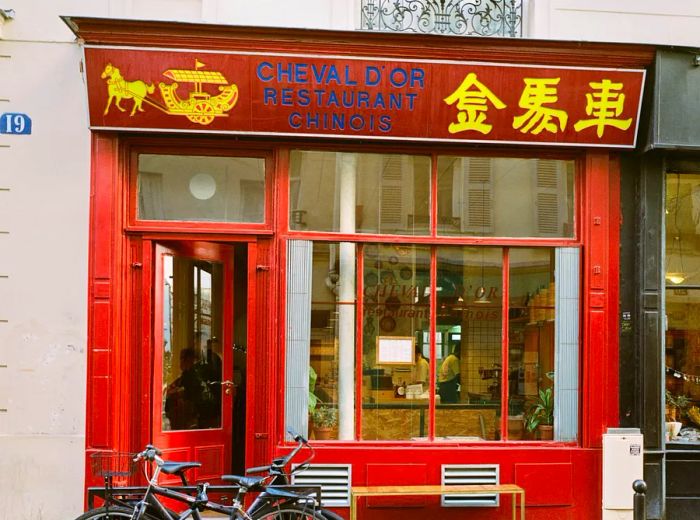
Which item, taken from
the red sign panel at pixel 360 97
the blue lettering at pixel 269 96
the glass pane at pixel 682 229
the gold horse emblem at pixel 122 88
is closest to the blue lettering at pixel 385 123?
the red sign panel at pixel 360 97

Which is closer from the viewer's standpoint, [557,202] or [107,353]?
[107,353]

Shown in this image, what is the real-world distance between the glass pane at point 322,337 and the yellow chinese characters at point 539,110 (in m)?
2.10

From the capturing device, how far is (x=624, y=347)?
7707mm

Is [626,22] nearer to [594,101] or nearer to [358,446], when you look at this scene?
[594,101]

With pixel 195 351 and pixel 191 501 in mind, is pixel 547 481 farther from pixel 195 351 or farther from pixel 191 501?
pixel 195 351

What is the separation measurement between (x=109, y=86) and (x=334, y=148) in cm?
220

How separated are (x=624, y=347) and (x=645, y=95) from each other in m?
2.49

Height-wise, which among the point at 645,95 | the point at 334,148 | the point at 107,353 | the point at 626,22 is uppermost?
the point at 626,22

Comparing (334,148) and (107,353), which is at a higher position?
(334,148)

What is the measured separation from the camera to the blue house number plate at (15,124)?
7.32 m

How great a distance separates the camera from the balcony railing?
7758 mm

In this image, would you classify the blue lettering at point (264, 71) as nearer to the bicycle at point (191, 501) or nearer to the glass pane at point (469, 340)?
the glass pane at point (469, 340)

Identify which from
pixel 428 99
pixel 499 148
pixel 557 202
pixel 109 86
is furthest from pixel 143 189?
pixel 557 202

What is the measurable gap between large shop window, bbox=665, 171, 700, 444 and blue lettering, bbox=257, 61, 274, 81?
4.17m
